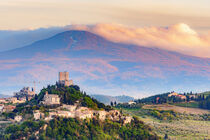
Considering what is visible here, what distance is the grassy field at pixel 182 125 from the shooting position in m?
111

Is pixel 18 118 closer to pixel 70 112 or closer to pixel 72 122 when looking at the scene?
pixel 70 112

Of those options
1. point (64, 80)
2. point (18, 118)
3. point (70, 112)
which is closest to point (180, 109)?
point (64, 80)

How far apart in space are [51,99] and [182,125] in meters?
31.3

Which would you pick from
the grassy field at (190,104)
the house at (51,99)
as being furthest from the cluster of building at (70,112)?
the grassy field at (190,104)

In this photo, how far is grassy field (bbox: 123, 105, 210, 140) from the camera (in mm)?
111188

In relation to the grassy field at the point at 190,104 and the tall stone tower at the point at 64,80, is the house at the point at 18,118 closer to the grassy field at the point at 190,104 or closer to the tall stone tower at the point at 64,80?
the tall stone tower at the point at 64,80

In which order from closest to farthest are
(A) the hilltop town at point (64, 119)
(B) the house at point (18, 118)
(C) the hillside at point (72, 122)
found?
1. (C) the hillside at point (72, 122)
2. (A) the hilltop town at point (64, 119)
3. (B) the house at point (18, 118)

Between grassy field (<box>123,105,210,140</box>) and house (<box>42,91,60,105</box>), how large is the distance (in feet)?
68.4

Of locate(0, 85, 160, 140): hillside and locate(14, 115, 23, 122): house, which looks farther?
locate(14, 115, 23, 122): house

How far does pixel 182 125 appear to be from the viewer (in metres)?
124

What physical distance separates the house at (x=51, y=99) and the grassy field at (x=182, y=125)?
2085 centimetres

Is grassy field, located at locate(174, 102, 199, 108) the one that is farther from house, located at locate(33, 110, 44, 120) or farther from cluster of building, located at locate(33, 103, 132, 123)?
house, located at locate(33, 110, 44, 120)

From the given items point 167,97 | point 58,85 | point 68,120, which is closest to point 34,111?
point 68,120

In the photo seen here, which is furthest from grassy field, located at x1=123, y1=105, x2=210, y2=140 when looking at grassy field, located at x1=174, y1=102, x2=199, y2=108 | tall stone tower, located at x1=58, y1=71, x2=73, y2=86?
tall stone tower, located at x1=58, y1=71, x2=73, y2=86
